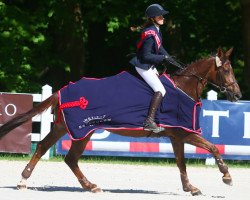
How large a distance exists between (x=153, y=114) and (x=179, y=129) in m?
0.47

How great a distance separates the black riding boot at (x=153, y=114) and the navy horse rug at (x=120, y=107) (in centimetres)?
9

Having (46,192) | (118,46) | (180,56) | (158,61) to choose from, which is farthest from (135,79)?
(118,46)

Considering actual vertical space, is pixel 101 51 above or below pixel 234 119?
above

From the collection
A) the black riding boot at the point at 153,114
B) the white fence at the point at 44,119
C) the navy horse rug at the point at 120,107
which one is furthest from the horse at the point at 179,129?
the white fence at the point at 44,119

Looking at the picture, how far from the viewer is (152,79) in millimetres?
11516

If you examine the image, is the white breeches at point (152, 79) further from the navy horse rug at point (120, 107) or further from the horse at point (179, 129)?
the horse at point (179, 129)

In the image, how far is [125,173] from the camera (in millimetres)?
15062

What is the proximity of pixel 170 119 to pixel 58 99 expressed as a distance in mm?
1680

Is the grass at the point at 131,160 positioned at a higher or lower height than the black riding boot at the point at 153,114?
lower

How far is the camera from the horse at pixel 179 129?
11.6 metres

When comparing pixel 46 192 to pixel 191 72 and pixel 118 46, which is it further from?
pixel 118 46

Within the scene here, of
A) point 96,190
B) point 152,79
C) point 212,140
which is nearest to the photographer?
point 96,190

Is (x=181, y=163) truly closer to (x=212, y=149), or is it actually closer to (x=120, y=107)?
(x=212, y=149)

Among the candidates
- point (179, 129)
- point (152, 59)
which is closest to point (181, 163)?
point (179, 129)
